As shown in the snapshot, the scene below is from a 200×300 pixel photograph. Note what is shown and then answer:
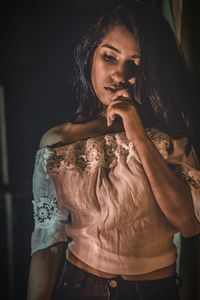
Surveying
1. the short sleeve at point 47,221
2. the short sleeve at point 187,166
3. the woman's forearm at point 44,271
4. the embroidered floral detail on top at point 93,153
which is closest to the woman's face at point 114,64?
the embroidered floral detail on top at point 93,153

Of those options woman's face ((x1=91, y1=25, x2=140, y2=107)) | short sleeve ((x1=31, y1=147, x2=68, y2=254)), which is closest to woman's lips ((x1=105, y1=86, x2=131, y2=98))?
woman's face ((x1=91, y1=25, x2=140, y2=107))

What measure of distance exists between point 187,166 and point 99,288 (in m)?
0.52

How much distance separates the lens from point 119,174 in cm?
151

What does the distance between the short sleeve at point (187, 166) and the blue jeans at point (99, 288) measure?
11.9 inches

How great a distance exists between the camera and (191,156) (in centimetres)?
156

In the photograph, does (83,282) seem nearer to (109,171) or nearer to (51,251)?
(51,251)

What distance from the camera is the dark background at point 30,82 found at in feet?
4.95

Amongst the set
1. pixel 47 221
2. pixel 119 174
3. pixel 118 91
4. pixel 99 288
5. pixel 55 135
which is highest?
pixel 118 91

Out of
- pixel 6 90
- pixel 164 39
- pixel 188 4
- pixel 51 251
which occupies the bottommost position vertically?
pixel 51 251

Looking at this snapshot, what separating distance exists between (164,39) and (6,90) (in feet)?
1.92

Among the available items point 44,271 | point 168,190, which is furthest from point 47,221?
point 168,190

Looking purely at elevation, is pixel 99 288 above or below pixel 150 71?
below

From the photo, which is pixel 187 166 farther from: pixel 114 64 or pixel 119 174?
pixel 114 64

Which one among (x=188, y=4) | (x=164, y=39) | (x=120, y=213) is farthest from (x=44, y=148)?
(x=188, y=4)
